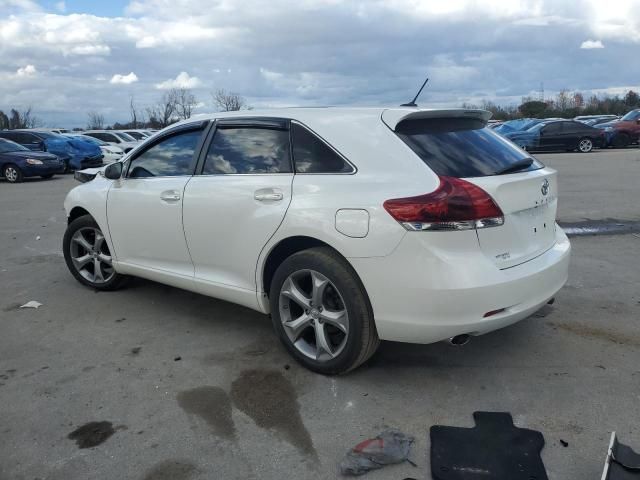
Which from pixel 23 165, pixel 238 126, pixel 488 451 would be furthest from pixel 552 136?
pixel 488 451

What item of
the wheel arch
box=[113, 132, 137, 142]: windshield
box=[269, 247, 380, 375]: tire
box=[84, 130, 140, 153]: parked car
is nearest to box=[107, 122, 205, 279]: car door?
the wheel arch

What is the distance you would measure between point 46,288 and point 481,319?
4452 mm

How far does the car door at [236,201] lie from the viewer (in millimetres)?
3791

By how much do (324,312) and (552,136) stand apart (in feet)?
77.7

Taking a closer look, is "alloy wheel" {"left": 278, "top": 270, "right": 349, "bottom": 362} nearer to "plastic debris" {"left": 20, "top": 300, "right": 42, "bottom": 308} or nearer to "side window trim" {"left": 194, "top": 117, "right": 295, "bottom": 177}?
"side window trim" {"left": 194, "top": 117, "right": 295, "bottom": 177}

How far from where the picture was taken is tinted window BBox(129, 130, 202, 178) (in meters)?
4.47

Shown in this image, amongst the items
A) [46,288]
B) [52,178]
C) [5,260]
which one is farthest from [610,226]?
[52,178]

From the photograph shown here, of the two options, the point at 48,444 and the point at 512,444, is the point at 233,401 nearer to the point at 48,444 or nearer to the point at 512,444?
the point at 48,444

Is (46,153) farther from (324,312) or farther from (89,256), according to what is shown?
(324,312)

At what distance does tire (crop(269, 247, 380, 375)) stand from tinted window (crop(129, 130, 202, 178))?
1.35 meters

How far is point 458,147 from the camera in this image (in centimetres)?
349

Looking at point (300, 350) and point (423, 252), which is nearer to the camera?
point (423, 252)

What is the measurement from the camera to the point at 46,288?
5.75 m

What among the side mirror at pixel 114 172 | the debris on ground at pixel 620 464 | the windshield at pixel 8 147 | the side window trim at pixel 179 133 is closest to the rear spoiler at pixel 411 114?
the side window trim at pixel 179 133
